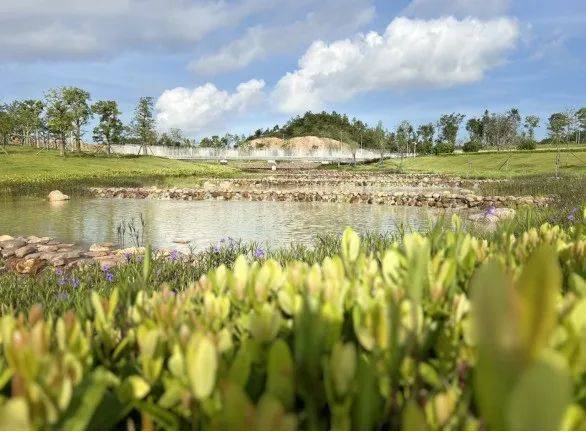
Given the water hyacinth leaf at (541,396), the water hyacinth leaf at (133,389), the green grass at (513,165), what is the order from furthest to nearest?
the green grass at (513,165) < the water hyacinth leaf at (133,389) < the water hyacinth leaf at (541,396)

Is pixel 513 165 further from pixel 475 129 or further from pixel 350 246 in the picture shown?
pixel 475 129

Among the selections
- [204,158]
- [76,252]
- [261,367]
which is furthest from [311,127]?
[261,367]

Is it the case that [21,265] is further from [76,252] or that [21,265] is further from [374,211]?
[374,211]

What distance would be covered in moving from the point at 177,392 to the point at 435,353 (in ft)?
2.16

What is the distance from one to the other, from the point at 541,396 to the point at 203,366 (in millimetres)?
539

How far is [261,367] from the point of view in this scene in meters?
1.15

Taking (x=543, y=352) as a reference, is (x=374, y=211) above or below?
below

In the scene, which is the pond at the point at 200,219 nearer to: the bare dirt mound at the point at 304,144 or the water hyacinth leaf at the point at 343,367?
the water hyacinth leaf at the point at 343,367

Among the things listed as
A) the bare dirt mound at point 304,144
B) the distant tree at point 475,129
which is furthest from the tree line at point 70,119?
the distant tree at point 475,129

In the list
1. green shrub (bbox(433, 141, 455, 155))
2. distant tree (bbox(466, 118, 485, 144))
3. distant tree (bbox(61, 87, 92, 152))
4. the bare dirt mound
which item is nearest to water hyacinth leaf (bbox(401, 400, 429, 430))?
distant tree (bbox(61, 87, 92, 152))

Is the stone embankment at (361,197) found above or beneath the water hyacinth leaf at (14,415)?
beneath

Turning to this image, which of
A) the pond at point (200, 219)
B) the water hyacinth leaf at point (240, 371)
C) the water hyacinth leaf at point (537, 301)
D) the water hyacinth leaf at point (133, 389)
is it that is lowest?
the pond at point (200, 219)

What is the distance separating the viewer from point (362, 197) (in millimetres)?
20781

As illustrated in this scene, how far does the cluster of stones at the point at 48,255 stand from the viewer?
7785 mm
